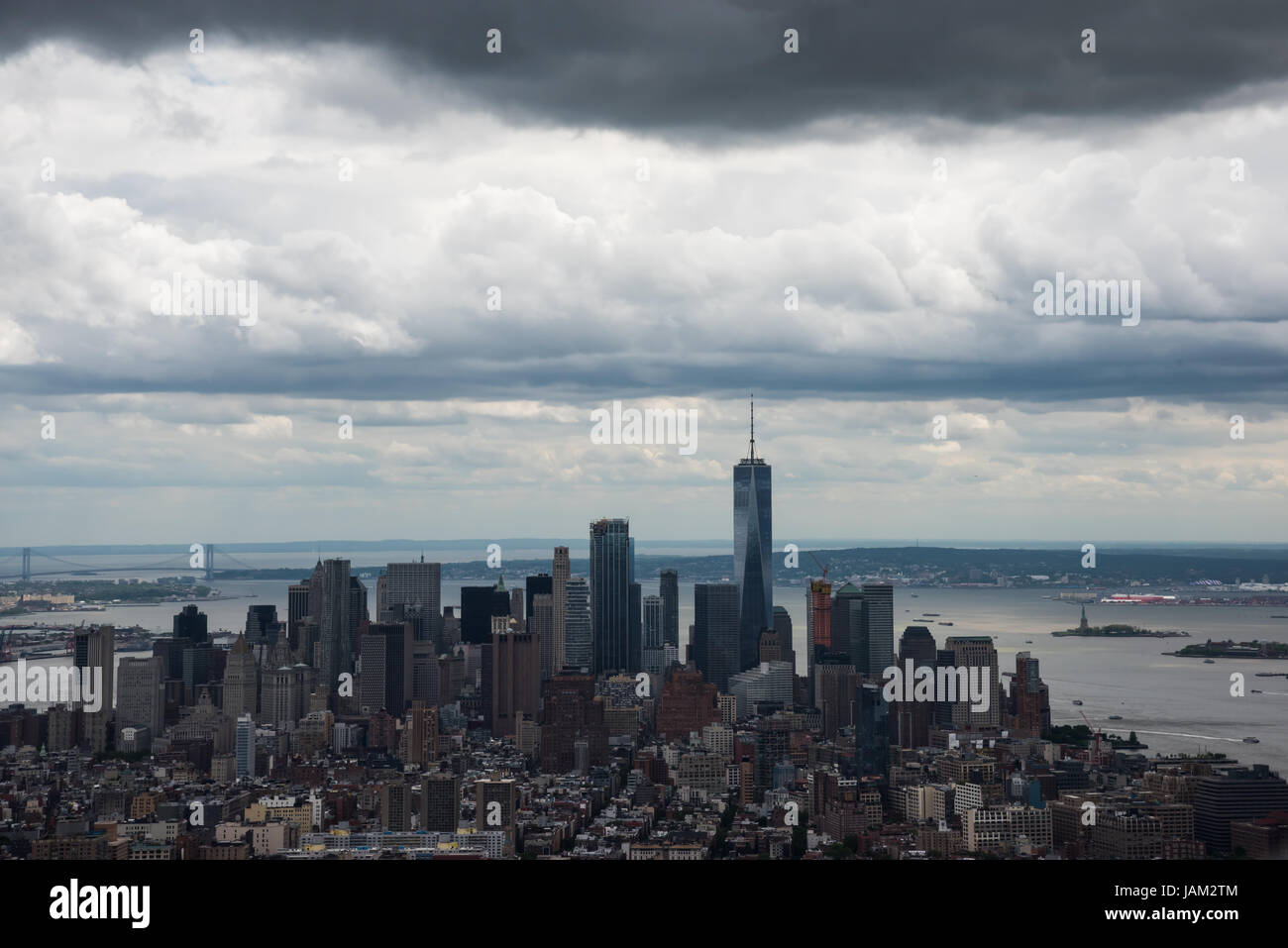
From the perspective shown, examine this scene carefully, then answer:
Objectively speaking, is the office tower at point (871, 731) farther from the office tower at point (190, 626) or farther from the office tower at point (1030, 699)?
the office tower at point (190, 626)

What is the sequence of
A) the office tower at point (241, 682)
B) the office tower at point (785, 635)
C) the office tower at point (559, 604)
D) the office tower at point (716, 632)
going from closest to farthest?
1. the office tower at point (241, 682)
2. the office tower at point (559, 604)
3. the office tower at point (716, 632)
4. the office tower at point (785, 635)

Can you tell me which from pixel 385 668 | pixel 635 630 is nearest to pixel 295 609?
pixel 385 668

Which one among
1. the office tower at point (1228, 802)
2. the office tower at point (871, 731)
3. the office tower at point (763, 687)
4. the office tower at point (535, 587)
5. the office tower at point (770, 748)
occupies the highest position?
the office tower at point (535, 587)

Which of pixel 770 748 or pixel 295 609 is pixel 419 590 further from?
pixel 770 748

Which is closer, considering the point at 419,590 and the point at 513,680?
the point at 513,680

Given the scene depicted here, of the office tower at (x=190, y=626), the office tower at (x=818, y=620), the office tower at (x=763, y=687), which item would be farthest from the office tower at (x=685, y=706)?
the office tower at (x=190, y=626)

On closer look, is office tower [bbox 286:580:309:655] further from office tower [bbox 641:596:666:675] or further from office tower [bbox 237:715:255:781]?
office tower [bbox 641:596:666:675]

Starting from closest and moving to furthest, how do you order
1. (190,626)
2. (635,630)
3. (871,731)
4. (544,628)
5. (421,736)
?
(871,731) < (421,736) < (190,626) < (544,628) < (635,630)
